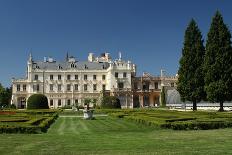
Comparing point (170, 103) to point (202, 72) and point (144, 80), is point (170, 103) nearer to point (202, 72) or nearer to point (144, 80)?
point (144, 80)

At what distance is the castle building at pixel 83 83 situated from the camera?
89.7 meters

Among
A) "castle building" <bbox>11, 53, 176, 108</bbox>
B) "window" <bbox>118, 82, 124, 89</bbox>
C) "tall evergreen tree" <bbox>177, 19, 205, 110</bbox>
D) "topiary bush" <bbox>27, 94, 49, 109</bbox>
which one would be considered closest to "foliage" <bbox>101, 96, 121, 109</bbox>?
"topiary bush" <bbox>27, 94, 49, 109</bbox>

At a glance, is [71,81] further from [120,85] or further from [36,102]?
[36,102]

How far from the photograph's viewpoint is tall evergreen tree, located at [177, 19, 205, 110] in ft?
169

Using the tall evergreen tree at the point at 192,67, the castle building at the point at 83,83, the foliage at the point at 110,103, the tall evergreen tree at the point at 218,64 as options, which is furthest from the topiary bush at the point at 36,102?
the castle building at the point at 83,83

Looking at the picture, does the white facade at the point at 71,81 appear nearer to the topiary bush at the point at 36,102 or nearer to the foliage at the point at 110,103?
the foliage at the point at 110,103

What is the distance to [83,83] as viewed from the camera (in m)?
92.8

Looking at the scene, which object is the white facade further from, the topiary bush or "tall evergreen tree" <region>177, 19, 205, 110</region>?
"tall evergreen tree" <region>177, 19, 205, 110</region>

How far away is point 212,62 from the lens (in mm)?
46844

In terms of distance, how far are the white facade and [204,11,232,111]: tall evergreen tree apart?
141 feet

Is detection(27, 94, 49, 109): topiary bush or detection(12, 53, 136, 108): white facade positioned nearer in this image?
detection(27, 94, 49, 109): topiary bush

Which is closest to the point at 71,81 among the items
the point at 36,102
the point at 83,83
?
the point at 83,83

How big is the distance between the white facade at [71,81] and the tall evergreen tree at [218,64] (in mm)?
43040

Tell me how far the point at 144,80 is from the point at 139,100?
4.96 metres
